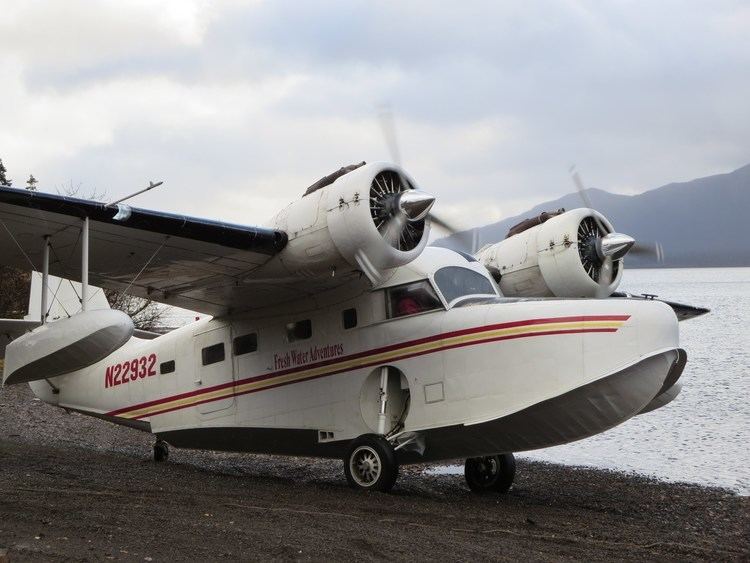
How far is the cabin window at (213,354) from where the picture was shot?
500 inches

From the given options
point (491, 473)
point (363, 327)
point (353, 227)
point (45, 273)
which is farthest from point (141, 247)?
point (491, 473)

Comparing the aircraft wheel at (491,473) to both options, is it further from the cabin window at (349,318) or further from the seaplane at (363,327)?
the cabin window at (349,318)

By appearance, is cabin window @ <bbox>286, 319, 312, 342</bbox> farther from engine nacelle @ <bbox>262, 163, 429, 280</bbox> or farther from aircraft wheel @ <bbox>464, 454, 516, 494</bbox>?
aircraft wheel @ <bbox>464, 454, 516, 494</bbox>

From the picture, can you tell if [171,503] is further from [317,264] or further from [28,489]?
[317,264]

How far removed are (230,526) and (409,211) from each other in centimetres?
423

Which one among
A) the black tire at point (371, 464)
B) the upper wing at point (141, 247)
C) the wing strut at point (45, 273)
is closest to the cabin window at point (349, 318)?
the upper wing at point (141, 247)

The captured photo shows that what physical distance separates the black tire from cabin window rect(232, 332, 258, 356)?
7.90 ft

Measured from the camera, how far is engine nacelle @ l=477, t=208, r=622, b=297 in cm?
1202

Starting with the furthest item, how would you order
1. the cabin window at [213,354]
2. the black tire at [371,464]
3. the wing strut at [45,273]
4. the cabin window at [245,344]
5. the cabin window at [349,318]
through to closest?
the cabin window at [213,354]
the cabin window at [245,344]
the cabin window at [349,318]
the black tire at [371,464]
the wing strut at [45,273]

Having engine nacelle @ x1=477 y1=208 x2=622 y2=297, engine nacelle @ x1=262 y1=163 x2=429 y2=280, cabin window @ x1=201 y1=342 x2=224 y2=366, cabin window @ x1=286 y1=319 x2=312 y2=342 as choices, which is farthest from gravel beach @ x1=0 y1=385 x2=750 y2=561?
engine nacelle @ x1=477 y1=208 x2=622 y2=297

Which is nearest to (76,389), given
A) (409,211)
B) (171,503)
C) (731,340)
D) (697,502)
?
(171,503)

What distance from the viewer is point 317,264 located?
10.0 metres

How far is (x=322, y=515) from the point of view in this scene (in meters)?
8.30

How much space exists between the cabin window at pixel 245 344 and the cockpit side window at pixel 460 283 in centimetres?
309
